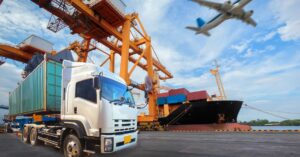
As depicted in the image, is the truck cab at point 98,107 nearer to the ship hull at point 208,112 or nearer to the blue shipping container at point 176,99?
the ship hull at point 208,112

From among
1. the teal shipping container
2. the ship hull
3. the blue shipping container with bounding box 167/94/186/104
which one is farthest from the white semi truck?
the blue shipping container with bounding box 167/94/186/104

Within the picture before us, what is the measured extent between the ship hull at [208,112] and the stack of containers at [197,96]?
1.35m

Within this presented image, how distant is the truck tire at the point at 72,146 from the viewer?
5.07 m

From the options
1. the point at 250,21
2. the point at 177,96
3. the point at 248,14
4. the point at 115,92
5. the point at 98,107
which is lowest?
the point at 98,107

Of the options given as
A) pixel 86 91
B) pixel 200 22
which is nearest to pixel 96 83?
pixel 86 91

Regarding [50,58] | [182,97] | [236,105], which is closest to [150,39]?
[182,97]

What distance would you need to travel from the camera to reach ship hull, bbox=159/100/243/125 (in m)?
20.0

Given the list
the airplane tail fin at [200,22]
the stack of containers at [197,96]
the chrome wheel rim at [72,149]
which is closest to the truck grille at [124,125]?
the chrome wheel rim at [72,149]

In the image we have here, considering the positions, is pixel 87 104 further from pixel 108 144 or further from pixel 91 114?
pixel 108 144

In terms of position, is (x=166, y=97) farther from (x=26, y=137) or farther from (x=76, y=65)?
(x=76, y=65)

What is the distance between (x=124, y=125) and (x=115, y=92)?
103cm

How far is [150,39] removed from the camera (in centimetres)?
2355

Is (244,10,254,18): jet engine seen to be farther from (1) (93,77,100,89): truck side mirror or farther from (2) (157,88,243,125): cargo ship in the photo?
(1) (93,77,100,89): truck side mirror

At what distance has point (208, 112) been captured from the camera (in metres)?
20.2
